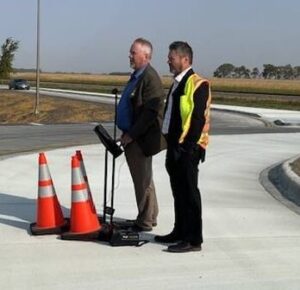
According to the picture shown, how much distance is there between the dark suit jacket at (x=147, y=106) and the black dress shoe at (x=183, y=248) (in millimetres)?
1039

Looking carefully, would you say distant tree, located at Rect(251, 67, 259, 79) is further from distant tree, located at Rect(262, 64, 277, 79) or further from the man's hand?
the man's hand

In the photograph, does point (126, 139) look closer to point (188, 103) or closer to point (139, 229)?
point (188, 103)

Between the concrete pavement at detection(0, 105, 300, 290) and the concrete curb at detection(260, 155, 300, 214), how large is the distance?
0.48ft

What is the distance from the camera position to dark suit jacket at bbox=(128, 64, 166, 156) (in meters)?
5.81

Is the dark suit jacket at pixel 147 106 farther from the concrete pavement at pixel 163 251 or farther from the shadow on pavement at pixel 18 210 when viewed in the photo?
the shadow on pavement at pixel 18 210

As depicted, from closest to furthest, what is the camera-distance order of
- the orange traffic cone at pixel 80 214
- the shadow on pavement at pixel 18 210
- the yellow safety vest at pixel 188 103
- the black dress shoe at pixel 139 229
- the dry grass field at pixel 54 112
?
1. the yellow safety vest at pixel 188 103
2. the orange traffic cone at pixel 80 214
3. the black dress shoe at pixel 139 229
4. the shadow on pavement at pixel 18 210
5. the dry grass field at pixel 54 112

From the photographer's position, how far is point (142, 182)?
618 cm

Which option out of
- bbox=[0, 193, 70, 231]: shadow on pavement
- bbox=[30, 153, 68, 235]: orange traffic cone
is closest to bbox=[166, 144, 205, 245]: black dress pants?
bbox=[30, 153, 68, 235]: orange traffic cone

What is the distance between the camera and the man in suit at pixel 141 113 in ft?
19.1

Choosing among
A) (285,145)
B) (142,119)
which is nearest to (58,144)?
(285,145)

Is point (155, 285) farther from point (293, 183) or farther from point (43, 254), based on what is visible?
point (293, 183)

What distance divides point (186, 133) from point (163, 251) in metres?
1.08

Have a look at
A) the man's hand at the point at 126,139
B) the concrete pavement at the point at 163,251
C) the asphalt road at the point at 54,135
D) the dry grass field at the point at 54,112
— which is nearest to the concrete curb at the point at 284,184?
the concrete pavement at the point at 163,251

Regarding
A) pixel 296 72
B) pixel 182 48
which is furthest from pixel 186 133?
pixel 296 72
